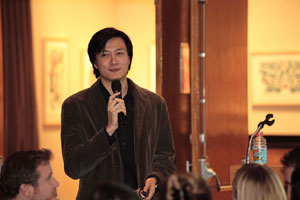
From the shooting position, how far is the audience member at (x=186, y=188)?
1.64 meters

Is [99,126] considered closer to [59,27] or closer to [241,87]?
[241,87]

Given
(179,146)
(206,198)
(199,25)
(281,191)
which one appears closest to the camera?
(206,198)

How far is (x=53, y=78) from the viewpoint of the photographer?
6902 mm

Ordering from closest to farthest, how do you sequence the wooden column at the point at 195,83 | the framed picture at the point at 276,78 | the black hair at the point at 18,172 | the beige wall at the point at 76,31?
the black hair at the point at 18,172, the wooden column at the point at 195,83, the beige wall at the point at 76,31, the framed picture at the point at 276,78

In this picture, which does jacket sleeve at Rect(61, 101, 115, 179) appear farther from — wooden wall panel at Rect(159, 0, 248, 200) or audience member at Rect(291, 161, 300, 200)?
wooden wall panel at Rect(159, 0, 248, 200)

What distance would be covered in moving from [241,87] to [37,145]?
2.94 m

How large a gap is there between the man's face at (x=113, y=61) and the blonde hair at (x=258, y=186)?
83 centimetres

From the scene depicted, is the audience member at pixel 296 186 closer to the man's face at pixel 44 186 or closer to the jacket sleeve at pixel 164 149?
the jacket sleeve at pixel 164 149

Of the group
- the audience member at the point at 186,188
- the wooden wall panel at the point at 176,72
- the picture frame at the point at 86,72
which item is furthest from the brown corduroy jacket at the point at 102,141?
the picture frame at the point at 86,72

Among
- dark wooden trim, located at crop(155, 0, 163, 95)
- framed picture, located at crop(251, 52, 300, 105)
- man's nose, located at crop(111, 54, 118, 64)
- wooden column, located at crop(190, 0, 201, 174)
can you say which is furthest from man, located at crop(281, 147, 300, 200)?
framed picture, located at crop(251, 52, 300, 105)

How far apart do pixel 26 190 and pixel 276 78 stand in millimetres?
5335

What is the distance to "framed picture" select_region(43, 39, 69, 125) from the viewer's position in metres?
6.86

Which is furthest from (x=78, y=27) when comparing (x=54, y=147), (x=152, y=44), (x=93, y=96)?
(x=93, y=96)

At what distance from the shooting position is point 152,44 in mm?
7363
